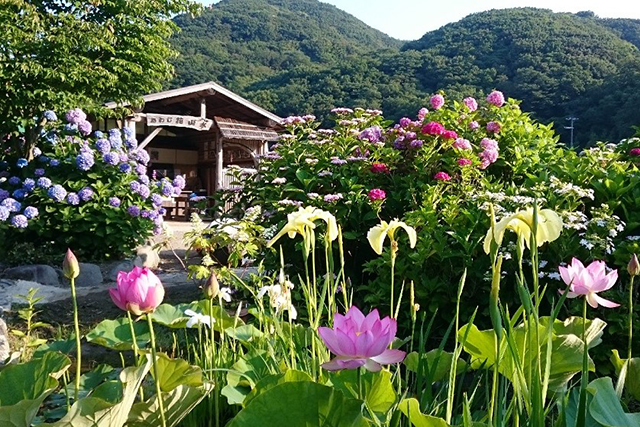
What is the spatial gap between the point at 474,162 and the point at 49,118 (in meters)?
5.24

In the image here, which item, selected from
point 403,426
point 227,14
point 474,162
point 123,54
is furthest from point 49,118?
point 227,14

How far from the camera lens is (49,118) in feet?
21.5

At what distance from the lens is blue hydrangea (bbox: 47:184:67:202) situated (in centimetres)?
606

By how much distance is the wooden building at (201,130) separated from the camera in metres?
12.1

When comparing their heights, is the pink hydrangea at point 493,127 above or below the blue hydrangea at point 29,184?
above

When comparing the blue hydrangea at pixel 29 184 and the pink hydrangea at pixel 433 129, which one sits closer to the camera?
the pink hydrangea at pixel 433 129

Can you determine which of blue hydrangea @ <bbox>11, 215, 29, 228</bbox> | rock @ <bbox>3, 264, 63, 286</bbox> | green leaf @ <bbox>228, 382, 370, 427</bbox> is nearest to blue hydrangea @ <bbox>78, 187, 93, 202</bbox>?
blue hydrangea @ <bbox>11, 215, 29, 228</bbox>

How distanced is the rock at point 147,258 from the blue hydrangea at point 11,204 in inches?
51.6

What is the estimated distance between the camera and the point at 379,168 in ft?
11.1

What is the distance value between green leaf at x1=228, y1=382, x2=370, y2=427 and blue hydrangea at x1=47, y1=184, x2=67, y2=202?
590 cm

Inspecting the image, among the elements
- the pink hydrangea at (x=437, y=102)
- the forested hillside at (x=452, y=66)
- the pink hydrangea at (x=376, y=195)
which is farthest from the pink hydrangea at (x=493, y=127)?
the forested hillside at (x=452, y=66)

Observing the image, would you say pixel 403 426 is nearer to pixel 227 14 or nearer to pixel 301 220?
pixel 301 220

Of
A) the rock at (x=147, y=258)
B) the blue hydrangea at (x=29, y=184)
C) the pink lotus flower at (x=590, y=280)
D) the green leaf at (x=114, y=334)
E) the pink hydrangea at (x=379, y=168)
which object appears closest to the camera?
the pink lotus flower at (x=590, y=280)

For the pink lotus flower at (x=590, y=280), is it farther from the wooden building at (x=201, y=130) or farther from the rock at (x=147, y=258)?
the wooden building at (x=201, y=130)
